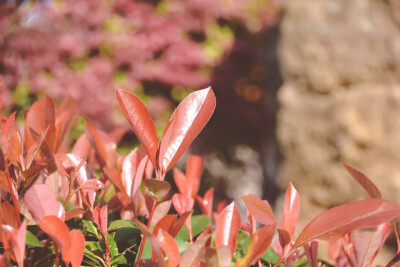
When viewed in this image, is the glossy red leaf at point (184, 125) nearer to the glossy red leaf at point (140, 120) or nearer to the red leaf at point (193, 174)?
the glossy red leaf at point (140, 120)

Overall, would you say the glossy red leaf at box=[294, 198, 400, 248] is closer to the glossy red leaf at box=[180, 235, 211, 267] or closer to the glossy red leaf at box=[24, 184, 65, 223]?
the glossy red leaf at box=[180, 235, 211, 267]

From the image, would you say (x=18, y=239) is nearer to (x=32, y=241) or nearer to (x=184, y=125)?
(x=32, y=241)

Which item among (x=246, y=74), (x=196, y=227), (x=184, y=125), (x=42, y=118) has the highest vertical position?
(x=184, y=125)

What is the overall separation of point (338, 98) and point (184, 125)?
2.83 metres

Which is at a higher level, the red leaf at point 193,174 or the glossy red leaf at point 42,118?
the glossy red leaf at point 42,118

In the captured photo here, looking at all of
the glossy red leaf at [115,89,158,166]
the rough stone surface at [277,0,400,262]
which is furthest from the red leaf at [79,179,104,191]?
the rough stone surface at [277,0,400,262]

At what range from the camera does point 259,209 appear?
764 millimetres

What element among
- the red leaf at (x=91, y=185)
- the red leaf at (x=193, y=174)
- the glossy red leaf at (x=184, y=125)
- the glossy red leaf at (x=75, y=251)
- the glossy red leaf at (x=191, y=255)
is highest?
the glossy red leaf at (x=184, y=125)

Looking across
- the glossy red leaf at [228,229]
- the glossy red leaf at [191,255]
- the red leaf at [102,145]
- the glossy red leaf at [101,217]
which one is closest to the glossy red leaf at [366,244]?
the glossy red leaf at [228,229]

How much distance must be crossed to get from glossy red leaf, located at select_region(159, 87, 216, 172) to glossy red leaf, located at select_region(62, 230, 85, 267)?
175mm

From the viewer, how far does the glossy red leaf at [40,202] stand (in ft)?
2.35

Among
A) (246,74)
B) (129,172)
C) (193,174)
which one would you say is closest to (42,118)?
(129,172)

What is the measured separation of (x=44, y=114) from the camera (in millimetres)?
998

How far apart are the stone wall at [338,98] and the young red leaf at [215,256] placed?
273 centimetres
